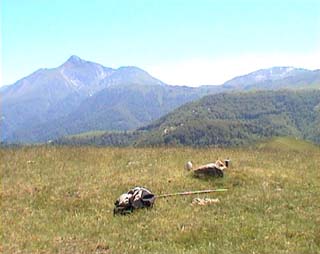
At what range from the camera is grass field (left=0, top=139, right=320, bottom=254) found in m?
14.5

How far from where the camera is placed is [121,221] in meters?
17.5

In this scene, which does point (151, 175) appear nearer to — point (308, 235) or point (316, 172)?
point (316, 172)

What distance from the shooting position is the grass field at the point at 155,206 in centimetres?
1448

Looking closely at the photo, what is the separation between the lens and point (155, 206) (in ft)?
63.6

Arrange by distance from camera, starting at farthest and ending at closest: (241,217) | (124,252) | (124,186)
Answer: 1. (124,186)
2. (241,217)
3. (124,252)

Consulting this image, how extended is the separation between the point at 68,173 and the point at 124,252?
14.2 metres

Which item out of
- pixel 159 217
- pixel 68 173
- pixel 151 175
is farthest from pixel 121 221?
pixel 68 173

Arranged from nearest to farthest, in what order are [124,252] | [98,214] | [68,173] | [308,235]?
[124,252] → [308,235] → [98,214] → [68,173]

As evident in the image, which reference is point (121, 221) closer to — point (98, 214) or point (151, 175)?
point (98, 214)

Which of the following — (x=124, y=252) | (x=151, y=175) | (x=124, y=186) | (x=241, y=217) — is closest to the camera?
(x=124, y=252)

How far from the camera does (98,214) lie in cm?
1867

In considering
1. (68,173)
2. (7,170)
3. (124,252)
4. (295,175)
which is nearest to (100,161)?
(68,173)

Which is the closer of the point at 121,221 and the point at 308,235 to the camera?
the point at 308,235

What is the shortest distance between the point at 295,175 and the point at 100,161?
1162 cm
